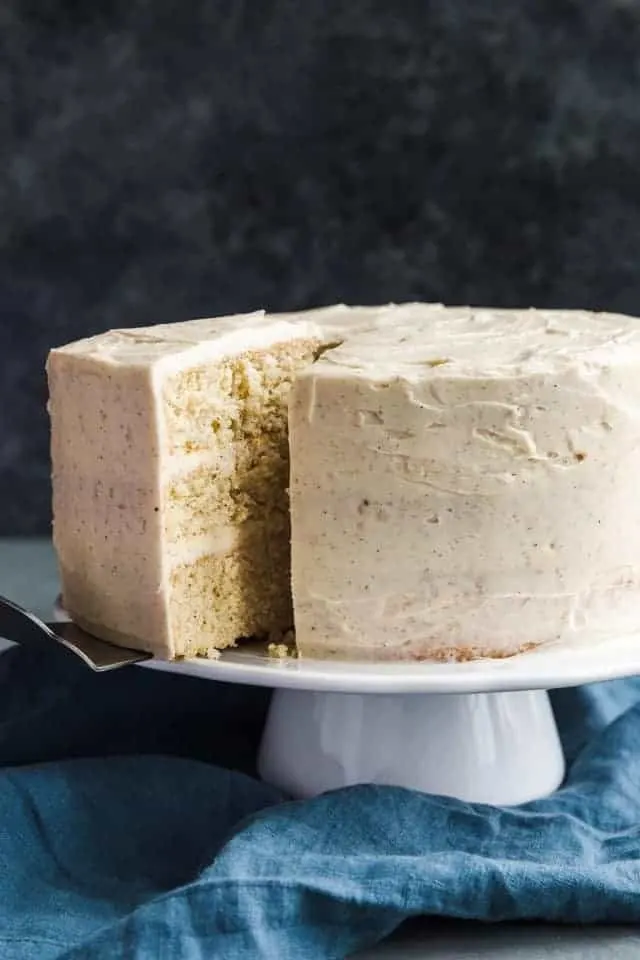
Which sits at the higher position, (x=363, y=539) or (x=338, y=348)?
(x=338, y=348)

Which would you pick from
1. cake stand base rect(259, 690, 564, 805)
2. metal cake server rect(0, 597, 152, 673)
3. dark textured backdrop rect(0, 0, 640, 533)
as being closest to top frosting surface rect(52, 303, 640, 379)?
metal cake server rect(0, 597, 152, 673)

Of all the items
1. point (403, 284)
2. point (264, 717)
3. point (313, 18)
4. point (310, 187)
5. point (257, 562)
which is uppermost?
point (313, 18)

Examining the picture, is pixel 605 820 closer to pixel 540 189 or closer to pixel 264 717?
pixel 264 717

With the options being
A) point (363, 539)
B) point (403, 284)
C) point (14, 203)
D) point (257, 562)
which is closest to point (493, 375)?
point (363, 539)

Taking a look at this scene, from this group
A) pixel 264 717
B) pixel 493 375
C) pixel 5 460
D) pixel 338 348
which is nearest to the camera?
pixel 493 375

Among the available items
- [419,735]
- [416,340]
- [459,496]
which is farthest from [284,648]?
[416,340]
